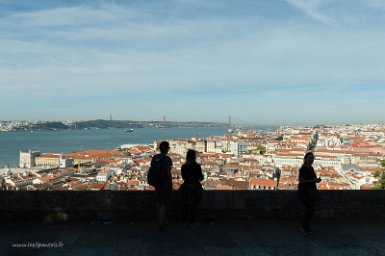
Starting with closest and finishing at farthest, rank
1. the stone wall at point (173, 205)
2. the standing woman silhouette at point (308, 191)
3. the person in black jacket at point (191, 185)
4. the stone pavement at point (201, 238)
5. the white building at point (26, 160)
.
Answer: the stone pavement at point (201, 238) < the standing woman silhouette at point (308, 191) < the person in black jacket at point (191, 185) < the stone wall at point (173, 205) < the white building at point (26, 160)

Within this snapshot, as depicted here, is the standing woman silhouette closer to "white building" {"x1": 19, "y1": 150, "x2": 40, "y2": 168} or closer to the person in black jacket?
the person in black jacket

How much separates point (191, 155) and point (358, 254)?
6.42 feet

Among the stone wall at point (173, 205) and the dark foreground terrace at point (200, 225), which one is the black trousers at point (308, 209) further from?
the stone wall at point (173, 205)

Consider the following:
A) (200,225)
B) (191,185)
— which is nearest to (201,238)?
(200,225)

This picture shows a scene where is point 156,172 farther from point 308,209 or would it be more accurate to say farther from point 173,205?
point 308,209

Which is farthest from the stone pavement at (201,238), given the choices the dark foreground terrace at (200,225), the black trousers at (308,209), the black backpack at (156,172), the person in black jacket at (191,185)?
the black backpack at (156,172)

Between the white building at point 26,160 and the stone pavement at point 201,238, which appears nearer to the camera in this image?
the stone pavement at point 201,238

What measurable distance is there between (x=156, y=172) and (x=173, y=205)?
70 cm

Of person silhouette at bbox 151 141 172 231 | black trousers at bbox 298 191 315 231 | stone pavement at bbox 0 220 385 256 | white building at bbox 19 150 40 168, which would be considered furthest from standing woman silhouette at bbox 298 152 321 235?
white building at bbox 19 150 40 168

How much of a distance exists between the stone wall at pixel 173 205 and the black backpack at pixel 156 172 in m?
0.51

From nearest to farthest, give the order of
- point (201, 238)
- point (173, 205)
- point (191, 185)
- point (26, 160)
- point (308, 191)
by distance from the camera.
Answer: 1. point (201, 238)
2. point (308, 191)
3. point (191, 185)
4. point (173, 205)
5. point (26, 160)

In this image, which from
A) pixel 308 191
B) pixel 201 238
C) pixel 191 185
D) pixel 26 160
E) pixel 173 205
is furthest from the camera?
pixel 26 160

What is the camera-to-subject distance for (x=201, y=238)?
3.87m

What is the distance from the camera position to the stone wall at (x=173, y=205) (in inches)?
176
